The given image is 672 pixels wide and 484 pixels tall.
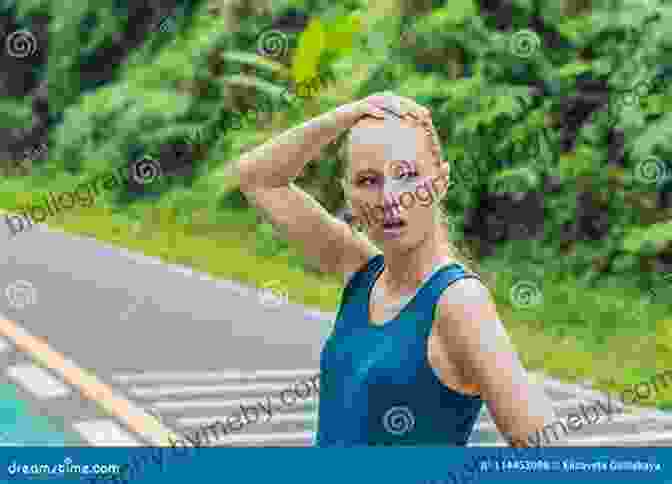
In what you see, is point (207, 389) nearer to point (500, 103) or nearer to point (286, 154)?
point (500, 103)

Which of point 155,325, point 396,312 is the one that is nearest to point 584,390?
point 155,325

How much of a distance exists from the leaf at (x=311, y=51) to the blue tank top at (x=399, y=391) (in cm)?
1530

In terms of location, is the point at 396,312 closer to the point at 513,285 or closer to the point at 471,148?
the point at 513,285

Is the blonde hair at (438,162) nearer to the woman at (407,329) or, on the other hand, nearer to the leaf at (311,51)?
the woman at (407,329)

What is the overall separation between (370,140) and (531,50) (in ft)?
43.3

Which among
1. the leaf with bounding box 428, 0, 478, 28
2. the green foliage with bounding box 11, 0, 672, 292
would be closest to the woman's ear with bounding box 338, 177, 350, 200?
the green foliage with bounding box 11, 0, 672, 292

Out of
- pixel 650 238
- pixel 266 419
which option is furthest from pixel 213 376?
pixel 650 238

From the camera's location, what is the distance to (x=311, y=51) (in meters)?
17.2

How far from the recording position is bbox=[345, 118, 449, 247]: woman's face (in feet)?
6.06

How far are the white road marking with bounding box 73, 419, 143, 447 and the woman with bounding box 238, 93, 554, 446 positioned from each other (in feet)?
18.5

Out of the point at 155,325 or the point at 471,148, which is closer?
the point at 155,325

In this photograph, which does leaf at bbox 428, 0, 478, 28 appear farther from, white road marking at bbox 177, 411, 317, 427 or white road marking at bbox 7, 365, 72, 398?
white road marking at bbox 177, 411, 317, 427

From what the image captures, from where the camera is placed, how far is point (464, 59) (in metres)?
15.8

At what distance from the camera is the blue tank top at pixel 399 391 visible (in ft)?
5.77
